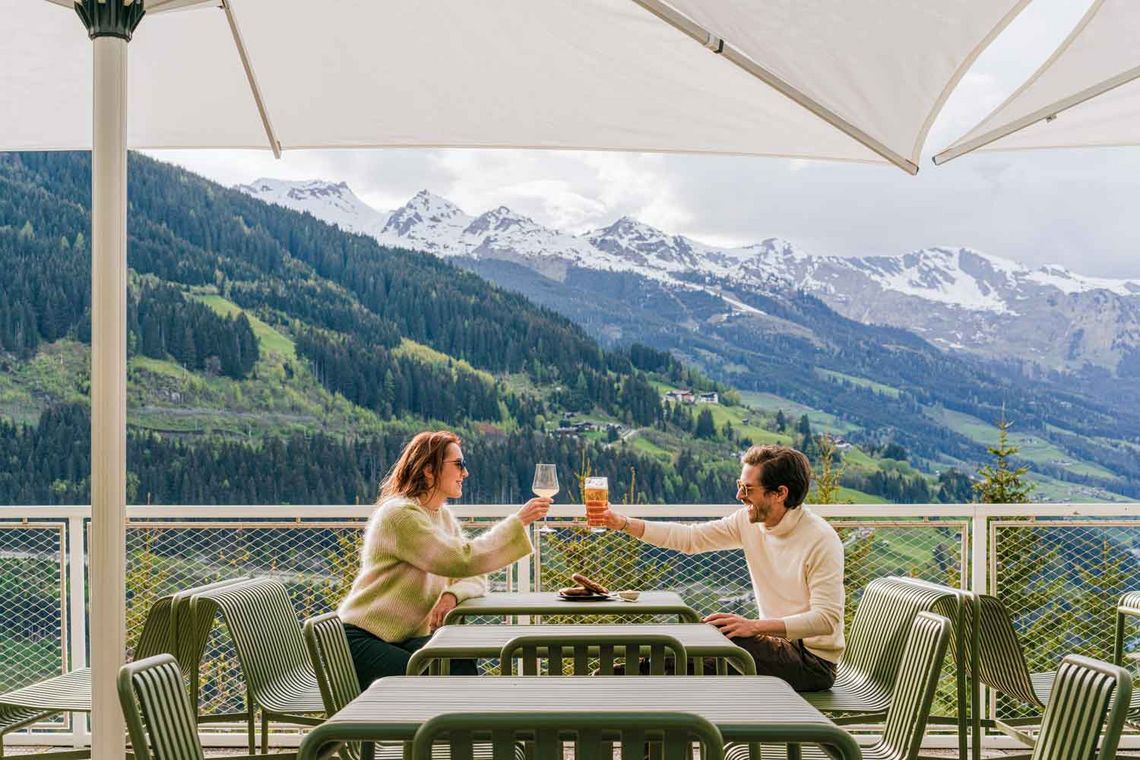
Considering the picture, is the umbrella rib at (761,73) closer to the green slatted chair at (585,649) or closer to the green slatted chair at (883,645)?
the green slatted chair at (883,645)

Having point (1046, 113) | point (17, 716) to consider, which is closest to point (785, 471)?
point (1046, 113)

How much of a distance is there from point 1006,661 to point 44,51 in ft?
12.0

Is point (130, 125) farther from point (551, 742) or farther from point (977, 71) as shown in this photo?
point (977, 71)

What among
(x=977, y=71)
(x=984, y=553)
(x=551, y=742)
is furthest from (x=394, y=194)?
(x=551, y=742)

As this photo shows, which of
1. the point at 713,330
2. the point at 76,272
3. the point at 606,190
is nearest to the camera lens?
the point at 76,272

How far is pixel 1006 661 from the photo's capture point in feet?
13.0

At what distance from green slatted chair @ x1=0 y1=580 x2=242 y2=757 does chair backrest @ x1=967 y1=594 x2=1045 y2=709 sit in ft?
8.00

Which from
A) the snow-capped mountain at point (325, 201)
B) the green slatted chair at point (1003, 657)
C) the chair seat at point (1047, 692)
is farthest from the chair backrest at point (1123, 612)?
the snow-capped mountain at point (325, 201)

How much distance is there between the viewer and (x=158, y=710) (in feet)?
6.84

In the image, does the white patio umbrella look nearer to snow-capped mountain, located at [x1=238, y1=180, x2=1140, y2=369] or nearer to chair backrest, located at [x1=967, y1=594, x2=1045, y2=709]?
chair backrest, located at [x1=967, y1=594, x2=1045, y2=709]

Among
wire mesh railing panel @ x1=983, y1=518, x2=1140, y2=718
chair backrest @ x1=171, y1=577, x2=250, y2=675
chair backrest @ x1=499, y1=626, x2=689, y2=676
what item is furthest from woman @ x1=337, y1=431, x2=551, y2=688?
wire mesh railing panel @ x1=983, y1=518, x2=1140, y2=718

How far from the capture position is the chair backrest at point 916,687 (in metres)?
2.84

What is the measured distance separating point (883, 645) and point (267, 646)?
6.20 feet

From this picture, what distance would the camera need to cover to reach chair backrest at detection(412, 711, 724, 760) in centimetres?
177
